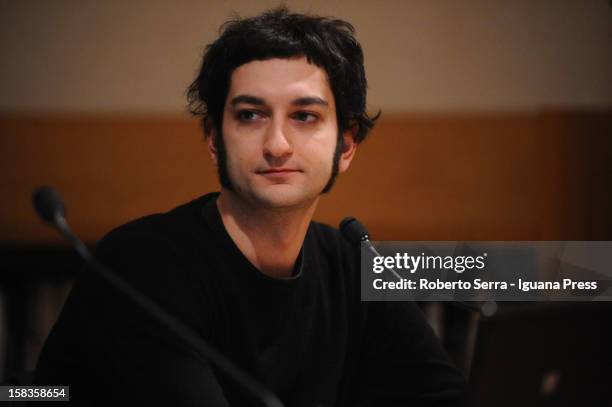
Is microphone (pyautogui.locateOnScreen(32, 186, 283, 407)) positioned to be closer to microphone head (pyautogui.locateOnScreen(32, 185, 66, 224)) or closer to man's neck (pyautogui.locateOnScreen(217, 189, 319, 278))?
microphone head (pyautogui.locateOnScreen(32, 185, 66, 224))

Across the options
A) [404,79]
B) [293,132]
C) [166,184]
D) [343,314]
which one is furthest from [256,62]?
[166,184]

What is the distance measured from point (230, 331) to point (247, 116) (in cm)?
40

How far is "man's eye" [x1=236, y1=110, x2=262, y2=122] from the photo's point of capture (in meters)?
1.32

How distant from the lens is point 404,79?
1869 mm

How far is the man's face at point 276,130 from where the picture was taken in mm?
1297

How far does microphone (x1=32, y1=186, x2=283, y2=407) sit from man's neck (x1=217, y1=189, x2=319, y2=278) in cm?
39

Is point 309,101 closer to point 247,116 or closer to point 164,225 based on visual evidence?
point 247,116

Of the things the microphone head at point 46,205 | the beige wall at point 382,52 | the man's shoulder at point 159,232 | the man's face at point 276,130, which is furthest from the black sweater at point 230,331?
the beige wall at point 382,52

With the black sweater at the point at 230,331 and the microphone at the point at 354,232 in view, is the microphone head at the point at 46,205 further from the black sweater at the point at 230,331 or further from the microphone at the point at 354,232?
the microphone at the point at 354,232

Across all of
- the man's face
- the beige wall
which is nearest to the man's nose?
the man's face

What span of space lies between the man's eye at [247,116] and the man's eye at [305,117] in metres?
0.07

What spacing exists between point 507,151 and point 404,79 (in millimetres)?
504

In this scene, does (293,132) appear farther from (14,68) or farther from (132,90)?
(14,68)

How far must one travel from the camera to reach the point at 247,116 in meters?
1.32
